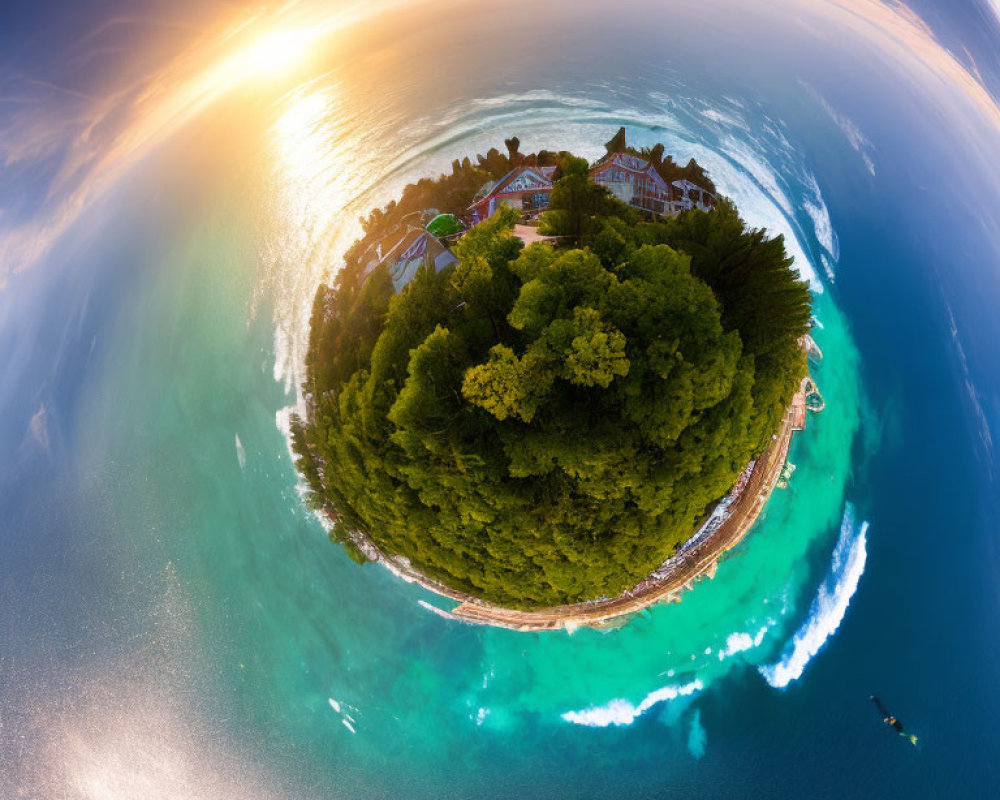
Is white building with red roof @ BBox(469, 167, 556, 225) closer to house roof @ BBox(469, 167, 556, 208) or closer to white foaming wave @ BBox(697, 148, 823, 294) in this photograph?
house roof @ BBox(469, 167, 556, 208)

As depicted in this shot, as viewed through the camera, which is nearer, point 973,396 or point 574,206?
point 574,206

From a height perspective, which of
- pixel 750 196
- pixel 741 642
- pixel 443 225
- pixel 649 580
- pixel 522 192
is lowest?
pixel 649 580

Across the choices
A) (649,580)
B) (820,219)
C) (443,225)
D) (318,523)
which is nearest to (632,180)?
(443,225)

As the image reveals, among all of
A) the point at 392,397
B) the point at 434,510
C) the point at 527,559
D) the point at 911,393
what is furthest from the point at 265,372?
the point at 911,393

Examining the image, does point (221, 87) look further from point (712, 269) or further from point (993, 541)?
point (993, 541)

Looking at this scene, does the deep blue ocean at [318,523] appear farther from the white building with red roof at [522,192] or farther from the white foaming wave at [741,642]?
the white building with red roof at [522,192]

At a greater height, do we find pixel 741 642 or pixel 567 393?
pixel 567 393

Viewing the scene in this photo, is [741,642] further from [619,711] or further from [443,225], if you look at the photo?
[443,225]
